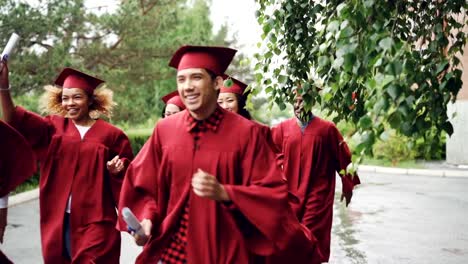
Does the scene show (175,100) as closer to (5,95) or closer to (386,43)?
(5,95)

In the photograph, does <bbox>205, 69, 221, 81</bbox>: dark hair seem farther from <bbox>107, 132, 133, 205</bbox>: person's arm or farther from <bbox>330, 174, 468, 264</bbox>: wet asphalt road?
<bbox>330, 174, 468, 264</bbox>: wet asphalt road

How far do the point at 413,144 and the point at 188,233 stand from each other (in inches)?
46.6

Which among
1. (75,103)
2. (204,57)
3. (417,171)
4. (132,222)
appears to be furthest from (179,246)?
(417,171)

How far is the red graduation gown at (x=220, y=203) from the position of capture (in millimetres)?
3125

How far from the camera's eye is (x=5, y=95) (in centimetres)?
423

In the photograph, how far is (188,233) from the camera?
315 centimetres

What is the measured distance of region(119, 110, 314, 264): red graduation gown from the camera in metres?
3.12

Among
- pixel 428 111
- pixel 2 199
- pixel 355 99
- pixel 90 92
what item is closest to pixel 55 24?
pixel 90 92

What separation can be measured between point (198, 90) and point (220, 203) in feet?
1.91

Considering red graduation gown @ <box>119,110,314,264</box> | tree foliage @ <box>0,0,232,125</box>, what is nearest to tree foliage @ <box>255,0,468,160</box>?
red graduation gown @ <box>119,110,314,264</box>

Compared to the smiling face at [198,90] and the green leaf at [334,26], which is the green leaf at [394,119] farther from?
the smiling face at [198,90]

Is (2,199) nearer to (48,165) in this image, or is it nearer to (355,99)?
(48,165)

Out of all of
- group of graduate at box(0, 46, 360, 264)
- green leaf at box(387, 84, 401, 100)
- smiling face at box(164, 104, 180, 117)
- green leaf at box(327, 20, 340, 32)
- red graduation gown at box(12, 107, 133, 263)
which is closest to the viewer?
green leaf at box(387, 84, 401, 100)

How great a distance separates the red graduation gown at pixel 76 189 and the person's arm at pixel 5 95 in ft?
1.03
